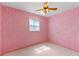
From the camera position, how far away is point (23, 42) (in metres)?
4.41

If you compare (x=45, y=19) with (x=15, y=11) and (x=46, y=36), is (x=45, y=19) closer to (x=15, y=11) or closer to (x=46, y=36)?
(x=46, y=36)

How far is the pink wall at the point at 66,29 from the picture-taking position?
12.7 feet

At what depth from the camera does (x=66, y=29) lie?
14.8ft

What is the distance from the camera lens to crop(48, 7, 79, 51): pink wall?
Result: 3867 millimetres

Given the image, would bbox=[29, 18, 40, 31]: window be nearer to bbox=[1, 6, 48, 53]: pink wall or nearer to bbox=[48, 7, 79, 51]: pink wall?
bbox=[1, 6, 48, 53]: pink wall

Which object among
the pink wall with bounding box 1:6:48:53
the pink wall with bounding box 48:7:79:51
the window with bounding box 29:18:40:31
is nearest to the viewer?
the pink wall with bounding box 1:6:48:53

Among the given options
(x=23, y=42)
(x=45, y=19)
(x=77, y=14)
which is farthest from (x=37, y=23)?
(x=77, y=14)

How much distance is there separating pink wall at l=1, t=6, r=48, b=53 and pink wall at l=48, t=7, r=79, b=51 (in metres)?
1.35

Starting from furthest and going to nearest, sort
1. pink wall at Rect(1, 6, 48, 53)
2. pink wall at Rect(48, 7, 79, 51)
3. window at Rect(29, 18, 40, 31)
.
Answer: window at Rect(29, 18, 40, 31)
pink wall at Rect(48, 7, 79, 51)
pink wall at Rect(1, 6, 48, 53)

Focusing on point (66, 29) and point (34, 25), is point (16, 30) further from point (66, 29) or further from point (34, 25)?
point (66, 29)

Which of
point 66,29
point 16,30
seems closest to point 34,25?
point 16,30

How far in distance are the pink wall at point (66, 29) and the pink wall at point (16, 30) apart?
1.35 metres

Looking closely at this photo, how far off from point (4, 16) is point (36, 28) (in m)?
2.51

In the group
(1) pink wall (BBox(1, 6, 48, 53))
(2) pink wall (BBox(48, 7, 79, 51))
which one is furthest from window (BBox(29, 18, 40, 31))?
(2) pink wall (BBox(48, 7, 79, 51))
